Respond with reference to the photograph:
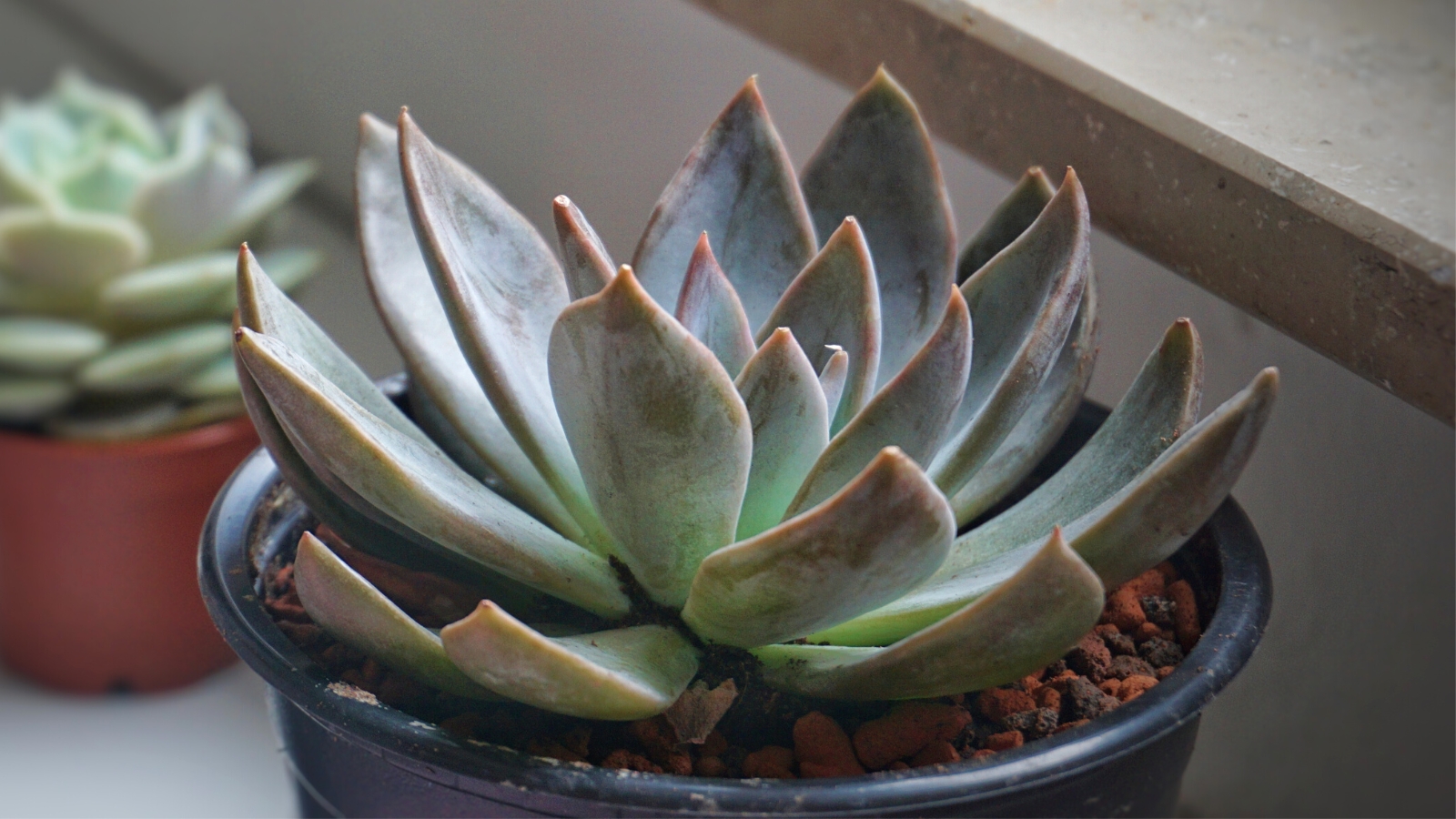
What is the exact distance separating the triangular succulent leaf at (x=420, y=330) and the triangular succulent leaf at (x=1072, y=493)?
148 mm

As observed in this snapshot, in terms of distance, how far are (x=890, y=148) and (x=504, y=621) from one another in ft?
1.02

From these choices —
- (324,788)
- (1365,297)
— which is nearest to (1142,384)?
(1365,297)

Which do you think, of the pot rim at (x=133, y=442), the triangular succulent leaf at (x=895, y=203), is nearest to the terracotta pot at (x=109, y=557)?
the pot rim at (x=133, y=442)

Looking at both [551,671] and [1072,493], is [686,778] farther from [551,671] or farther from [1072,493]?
[1072,493]

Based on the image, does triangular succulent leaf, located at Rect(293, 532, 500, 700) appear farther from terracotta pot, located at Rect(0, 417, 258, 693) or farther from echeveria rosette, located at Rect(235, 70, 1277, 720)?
terracotta pot, located at Rect(0, 417, 258, 693)

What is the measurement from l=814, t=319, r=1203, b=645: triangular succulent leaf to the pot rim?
0.72 metres

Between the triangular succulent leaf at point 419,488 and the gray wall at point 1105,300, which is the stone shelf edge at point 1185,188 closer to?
the gray wall at point 1105,300

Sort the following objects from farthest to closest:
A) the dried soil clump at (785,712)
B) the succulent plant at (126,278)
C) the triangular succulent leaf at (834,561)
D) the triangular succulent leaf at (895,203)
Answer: the succulent plant at (126,278), the triangular succulent leaf at (895,203), the dried soil clump at (785,712), the triangular succulent leaf at (834,561)

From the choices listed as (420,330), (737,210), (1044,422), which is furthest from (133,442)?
(1044,422)

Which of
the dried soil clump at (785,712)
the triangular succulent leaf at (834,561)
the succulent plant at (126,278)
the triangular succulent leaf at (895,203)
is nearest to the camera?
the triangular succulent leaf at (834,561)

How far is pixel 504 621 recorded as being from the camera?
38cm

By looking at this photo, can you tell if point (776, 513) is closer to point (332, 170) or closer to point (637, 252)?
point (637, 252)

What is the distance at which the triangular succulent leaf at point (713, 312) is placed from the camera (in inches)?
19.2

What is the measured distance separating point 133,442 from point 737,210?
69 cm
